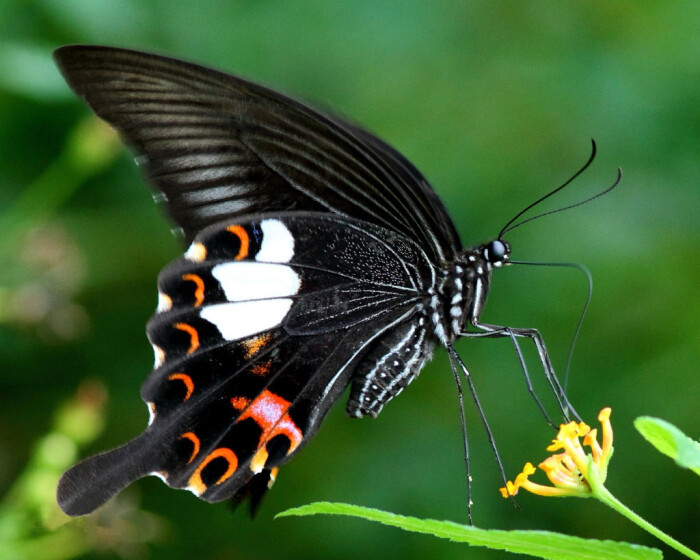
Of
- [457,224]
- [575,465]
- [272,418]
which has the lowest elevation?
[272,418]

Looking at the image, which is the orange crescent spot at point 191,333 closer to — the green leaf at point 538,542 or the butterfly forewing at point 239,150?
the butterfly forewing at point 239,150

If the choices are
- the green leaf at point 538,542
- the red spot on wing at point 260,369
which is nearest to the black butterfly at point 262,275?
the red spot on wing at point 260,369

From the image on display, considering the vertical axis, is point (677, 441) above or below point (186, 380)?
above

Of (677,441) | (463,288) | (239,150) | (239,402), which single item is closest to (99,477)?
(239,402)

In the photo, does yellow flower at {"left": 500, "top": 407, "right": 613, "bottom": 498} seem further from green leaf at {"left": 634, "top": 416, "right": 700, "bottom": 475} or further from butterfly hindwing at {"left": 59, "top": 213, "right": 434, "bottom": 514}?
butterfly hindwing at {"left": 59, "top": 213, "right": 434, "bottom": 514}

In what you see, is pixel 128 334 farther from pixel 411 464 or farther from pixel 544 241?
pixel 544 241

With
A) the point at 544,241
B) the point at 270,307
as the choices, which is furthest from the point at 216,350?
the point at 544,241

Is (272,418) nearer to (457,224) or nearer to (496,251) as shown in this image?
(496,251)
